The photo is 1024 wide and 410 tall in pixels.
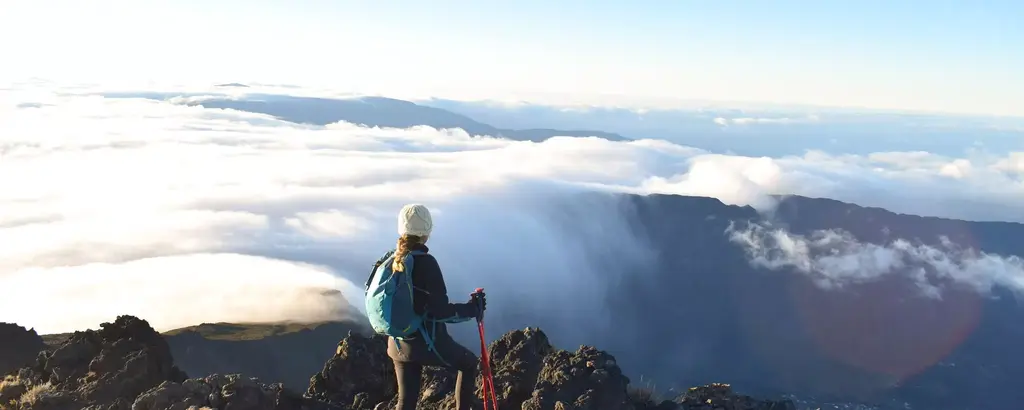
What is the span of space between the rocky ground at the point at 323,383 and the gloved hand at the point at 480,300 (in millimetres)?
2622

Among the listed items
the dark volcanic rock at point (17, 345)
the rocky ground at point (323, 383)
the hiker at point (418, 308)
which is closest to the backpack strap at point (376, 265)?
the hiker at point (418, 308)

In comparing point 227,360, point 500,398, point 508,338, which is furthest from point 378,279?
point 227,360

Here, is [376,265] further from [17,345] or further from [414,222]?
[17,345]

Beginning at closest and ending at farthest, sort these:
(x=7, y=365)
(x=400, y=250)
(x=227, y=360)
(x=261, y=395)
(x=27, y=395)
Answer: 1. (x=400, y=250)
2. (x=261, y=395)
3. (x=27, y=395)
4. (x=7, y=365)
5. (x=227, y=360)

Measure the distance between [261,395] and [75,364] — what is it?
4.46m

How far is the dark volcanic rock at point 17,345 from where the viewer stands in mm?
13759

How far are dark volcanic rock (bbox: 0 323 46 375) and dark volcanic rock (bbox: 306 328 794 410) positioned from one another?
20.5 feet

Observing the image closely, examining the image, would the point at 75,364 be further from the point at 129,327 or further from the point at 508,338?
the point at 508,338

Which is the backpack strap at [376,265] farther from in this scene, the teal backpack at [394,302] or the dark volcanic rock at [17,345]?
the dark volcanic rock at [17,345]

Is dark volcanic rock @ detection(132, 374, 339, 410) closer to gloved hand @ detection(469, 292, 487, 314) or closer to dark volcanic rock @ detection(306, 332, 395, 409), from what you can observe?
dark volcanic rock @ detection(306, 332, 395, 409)

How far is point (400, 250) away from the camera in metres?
6.48

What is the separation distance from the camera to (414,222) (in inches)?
257

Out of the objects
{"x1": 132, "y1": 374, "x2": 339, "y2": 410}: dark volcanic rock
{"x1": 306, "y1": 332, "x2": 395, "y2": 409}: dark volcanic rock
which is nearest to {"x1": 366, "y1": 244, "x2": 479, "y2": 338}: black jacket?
{"x1": 132, "y1": 374, "x2": 339, "y2": 410}: dark volcanic rock

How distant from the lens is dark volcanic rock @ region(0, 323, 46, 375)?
13.8 metres
